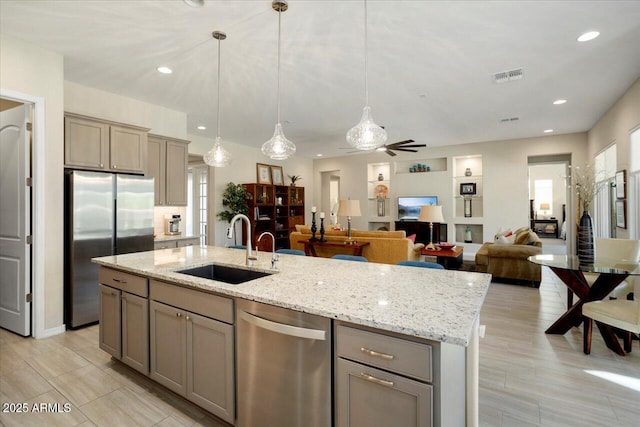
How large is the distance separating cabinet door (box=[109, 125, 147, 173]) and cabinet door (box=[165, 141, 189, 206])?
1.97ft

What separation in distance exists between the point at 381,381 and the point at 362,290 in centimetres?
53

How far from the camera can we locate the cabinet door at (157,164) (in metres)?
4.51

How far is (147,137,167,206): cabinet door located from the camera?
178 inches

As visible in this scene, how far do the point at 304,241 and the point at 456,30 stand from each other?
3.91m

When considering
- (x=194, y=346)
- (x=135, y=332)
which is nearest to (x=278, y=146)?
(x=194, y=346)

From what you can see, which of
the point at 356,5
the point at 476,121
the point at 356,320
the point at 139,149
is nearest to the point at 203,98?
the point at 139,149

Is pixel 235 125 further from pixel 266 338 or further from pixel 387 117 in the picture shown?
pixel 266 338

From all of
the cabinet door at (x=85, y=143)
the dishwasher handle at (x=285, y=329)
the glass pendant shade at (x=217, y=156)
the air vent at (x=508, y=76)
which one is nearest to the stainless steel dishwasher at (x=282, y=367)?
the dishwasher handle at (x=285, y=329)

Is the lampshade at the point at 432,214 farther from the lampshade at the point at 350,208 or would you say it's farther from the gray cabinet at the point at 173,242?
the gray cabinet at the point at 173,242

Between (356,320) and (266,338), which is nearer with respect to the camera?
(356,320)

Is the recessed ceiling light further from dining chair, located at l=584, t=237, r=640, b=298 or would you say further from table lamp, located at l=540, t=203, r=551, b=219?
table lamp, located at l=540, t=203, r=551, b=219

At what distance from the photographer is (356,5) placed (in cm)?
243

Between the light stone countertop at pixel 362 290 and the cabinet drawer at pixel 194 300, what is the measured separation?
0.18 feet

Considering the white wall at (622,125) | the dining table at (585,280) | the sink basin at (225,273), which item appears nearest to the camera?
the sink basin at (225,273)
